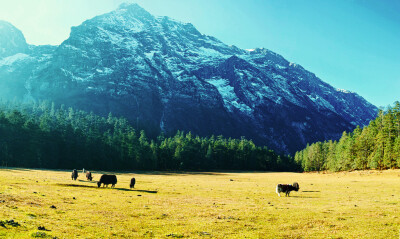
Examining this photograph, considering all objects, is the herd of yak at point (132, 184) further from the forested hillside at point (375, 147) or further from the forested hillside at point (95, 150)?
the forested hillside at point (95, 150)

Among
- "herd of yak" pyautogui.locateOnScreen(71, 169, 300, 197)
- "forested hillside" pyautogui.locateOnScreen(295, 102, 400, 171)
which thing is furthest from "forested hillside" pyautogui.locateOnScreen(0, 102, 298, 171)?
"forested hillside" pyautogui.locateOnScreen(295, 102, 400, 171)

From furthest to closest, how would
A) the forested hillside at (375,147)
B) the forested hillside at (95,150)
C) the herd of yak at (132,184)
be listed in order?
the forested hillside at (95,150), the forested hillside at (375,147), the herd of yak at (132,184)

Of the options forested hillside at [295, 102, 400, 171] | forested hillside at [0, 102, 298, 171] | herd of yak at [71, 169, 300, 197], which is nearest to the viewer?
herd of yak at [71, 169, 300, 197]

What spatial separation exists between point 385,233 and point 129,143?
13411cm

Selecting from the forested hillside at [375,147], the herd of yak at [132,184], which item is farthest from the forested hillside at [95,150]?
the forested hillside at [375,147]

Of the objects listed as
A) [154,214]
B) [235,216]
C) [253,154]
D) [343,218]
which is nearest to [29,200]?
[154,214]

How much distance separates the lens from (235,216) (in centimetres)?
2312

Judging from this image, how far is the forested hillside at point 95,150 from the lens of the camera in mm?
108762

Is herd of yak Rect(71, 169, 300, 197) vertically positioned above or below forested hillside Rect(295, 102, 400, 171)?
below

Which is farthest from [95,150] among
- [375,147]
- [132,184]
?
[375,147]

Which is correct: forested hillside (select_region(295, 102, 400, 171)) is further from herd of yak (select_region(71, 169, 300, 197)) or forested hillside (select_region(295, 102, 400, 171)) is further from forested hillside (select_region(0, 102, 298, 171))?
forested hillside (select_region(0, 102, 298, 171))

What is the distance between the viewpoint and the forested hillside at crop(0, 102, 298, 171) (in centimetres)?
10876

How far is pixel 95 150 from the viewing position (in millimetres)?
130375

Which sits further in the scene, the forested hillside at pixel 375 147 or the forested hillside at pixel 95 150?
the forested hillside at pixel 95 150
